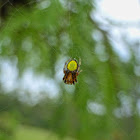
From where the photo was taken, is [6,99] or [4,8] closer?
[6,99]

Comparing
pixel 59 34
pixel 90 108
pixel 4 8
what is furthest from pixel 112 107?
pixel 4 8

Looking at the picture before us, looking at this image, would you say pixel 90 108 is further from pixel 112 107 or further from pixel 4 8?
pixel 4 8

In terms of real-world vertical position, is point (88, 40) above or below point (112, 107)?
above
